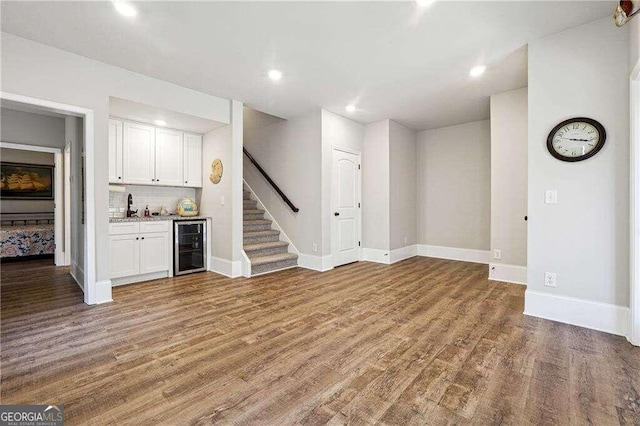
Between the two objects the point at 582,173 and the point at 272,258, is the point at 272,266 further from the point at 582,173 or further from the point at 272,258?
the point at 582,173

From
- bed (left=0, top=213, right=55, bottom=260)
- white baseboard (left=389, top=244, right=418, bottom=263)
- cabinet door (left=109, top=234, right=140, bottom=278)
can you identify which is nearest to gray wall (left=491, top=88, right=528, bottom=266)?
white baseboard (left=389, top=244, right=418, bottom=263)

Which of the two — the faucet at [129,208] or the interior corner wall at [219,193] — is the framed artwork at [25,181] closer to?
the faucet at [129,208]

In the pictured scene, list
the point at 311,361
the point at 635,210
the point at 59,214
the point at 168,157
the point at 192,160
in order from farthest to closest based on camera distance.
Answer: the point at 59,214 < the point at 192,160 < the point at 168,157 < the point at 635,210 < the point at 311,361

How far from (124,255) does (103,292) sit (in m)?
0.75

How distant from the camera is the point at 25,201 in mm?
6402

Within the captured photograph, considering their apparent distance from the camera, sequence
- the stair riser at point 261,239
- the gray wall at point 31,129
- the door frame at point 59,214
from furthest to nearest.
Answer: the door frame at point 59,214, the stair riser at point 261,239, the gray wall at point 31,129

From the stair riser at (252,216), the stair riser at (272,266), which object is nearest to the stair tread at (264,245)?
the stair riser at (272,266)

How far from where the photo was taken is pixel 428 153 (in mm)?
6152

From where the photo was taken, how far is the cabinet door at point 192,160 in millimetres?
4770

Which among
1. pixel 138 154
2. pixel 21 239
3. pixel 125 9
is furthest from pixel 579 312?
pixel 21 239

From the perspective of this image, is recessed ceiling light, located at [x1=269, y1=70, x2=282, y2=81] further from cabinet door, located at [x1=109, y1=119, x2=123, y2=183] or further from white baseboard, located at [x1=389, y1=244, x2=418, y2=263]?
white baseboard, located at [x1=389, y1=244, x2=418, y2=263]

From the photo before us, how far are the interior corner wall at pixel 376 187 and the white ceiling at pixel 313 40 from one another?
1443mm

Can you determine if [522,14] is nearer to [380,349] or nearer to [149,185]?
[380,349]

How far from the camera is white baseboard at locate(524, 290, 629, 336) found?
2414 mm
